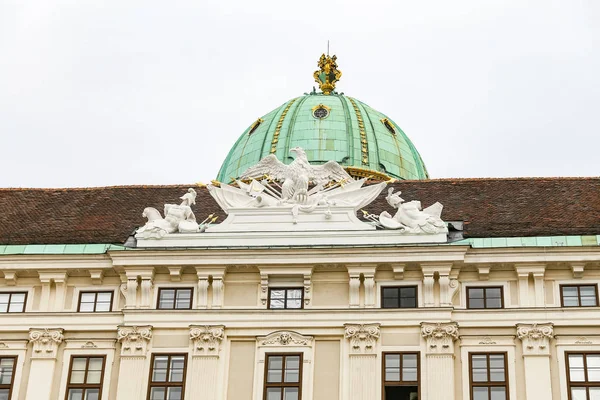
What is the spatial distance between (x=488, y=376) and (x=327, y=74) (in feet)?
121

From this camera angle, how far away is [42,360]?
39094 millimetres

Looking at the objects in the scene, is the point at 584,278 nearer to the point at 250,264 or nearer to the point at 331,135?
the point at 250,264

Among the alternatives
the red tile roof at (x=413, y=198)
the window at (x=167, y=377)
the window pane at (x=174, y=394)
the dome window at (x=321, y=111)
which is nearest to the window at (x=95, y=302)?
the red tile roof at (x=413, y=198)

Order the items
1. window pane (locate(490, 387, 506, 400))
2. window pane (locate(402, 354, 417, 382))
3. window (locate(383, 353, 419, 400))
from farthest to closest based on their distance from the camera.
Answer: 1. window pane (locate(402, 354, 417, 382))
2. window (locate(383, 353, 419, 400))
3. window pane (locate(490, 387, 506, 400))

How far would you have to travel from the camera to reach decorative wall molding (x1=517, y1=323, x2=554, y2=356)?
37750 mm

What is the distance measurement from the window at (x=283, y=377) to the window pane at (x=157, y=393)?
2.91 metres

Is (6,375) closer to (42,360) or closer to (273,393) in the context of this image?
(42,360)

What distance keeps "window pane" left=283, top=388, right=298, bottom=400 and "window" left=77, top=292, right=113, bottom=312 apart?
5848 millimetres

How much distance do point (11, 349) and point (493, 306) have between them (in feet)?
45.4

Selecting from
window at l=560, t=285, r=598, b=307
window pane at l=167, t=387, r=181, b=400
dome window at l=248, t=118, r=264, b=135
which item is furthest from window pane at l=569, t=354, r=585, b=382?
dome window at l=248, t=118, r=264, b=135

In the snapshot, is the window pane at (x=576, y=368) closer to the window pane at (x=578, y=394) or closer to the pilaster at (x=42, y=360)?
the window pane at (x=578, y=394)

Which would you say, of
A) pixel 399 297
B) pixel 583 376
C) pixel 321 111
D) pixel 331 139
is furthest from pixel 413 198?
pixel 321 111

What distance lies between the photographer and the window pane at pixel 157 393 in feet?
125

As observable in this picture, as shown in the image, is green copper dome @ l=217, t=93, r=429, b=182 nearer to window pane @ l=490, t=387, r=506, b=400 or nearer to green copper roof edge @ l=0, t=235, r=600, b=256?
green copper roof edge @ l=0, t=235, r=600, b=256
